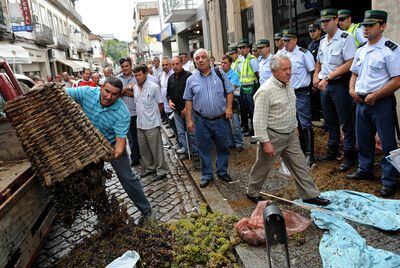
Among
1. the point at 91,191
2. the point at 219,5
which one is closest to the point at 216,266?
the point at 91,191

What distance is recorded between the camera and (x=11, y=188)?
3.31 meters

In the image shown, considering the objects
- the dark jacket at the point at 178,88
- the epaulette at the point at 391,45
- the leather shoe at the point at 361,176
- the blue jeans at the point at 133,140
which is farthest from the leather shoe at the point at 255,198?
the blue jeans at the point at 133,140

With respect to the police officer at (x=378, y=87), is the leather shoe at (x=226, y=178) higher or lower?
lower

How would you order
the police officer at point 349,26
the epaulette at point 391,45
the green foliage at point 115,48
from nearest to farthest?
the epaulette at point 391,45 → the police officer at point 349,26 → the green foliage at point 115,48

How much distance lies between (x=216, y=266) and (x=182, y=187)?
99.4 inches

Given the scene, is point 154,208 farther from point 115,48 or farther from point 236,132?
point 115,48

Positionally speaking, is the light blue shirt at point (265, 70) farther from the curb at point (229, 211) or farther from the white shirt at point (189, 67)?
the white shirt at point (189, 67)

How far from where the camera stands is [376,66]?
4.14 m

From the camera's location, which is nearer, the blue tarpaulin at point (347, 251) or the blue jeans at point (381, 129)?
the blue tarpaulin at point (347, 251)

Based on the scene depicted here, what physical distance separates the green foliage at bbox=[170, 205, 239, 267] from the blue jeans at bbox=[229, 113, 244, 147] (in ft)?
9.49

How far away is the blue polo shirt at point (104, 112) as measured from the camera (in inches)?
164

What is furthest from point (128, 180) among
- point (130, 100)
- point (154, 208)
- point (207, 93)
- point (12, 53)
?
point (12, 53)

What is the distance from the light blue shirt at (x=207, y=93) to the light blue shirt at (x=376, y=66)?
1874 mm

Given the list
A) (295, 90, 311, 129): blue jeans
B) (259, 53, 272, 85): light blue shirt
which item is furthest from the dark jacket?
(295, 90, 311, 129): blue jeans
